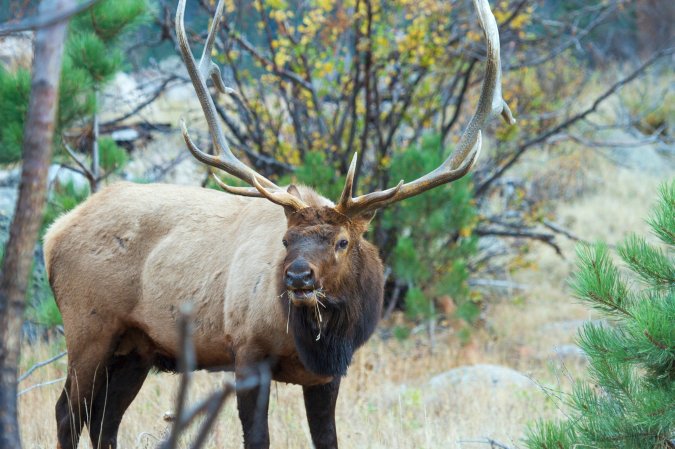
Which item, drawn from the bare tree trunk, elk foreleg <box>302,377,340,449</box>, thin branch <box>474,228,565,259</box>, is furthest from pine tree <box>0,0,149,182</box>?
thin branch <box>474,228,565,259</box>

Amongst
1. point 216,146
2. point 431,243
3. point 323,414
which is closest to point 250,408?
point 323,414

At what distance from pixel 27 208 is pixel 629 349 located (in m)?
2.52

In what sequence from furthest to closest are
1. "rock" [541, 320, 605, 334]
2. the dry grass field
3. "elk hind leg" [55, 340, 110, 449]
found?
1. "rock" [541, 320, 605, 334]
2. the dry grass field
3. "elk hind leg" [55, 340, 110, 449]

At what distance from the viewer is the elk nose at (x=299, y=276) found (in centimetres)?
410

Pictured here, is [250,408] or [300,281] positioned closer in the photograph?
[300,281]

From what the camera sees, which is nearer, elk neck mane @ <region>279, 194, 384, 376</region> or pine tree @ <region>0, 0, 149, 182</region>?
elk neck mane @ <region>279, 194, 384, 376</region>

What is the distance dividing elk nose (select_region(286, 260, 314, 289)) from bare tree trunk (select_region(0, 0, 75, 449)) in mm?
2281

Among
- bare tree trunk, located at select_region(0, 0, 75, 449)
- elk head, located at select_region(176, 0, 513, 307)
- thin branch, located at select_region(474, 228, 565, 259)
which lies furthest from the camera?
thin branch, located at select_region(474, 228, 565, 259)

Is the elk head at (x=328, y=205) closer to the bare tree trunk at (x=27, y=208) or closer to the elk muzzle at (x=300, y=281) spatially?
the elk muzzle at (x=300, y=281)

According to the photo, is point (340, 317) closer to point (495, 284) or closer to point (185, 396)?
point (185, 396)

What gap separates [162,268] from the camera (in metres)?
5.17

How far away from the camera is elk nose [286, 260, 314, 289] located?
410cm

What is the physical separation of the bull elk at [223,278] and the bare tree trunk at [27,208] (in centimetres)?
232

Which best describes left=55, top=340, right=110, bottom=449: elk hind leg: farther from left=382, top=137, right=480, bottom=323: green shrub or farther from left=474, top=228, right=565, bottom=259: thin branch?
left=474, top=228, right=565, bottom=259: thin branch
